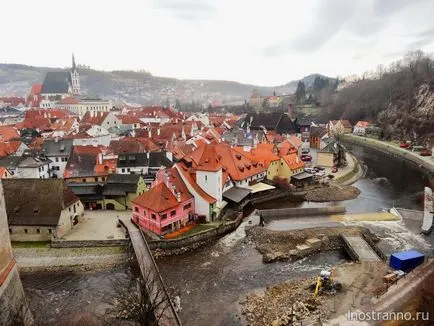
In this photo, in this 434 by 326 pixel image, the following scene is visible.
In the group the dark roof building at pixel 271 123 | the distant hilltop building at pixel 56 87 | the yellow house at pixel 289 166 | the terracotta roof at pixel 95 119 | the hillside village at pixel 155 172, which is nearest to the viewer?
the hillside village at pixel 155 172

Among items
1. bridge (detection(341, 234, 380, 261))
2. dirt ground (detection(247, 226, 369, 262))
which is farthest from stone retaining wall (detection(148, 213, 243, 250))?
bridge (detection(341, 234, 380, 261))

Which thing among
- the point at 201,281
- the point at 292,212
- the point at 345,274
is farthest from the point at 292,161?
the point at 201,281

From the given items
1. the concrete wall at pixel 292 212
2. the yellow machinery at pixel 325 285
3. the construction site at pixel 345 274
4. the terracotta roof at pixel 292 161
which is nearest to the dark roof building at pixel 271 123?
the terracotta roof at pixel 292 161

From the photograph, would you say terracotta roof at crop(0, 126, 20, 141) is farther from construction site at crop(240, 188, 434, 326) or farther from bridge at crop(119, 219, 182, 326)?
construction site at crop(240, 188, 434, 326)

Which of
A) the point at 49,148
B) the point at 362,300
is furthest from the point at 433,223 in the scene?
the point at 49,148

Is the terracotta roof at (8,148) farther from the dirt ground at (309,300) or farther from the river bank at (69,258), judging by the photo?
the dirt ground at (309,300)
